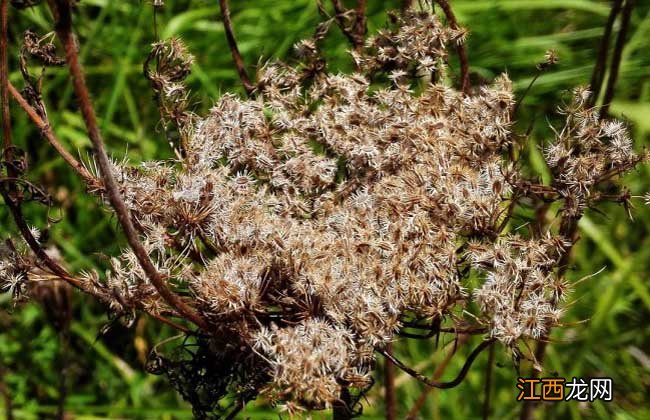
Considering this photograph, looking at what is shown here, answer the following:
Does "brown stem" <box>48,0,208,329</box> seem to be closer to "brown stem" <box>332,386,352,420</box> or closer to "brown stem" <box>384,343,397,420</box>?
"brown stem" <box>332,386,352,420</box>

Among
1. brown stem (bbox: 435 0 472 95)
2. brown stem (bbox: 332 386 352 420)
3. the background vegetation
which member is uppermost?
brown stem (bbox: 435 0 472 95)

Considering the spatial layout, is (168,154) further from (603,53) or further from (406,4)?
(603,53)

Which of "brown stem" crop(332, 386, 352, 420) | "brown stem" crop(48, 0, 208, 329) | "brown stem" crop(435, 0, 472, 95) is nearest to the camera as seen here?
"brown stem" crop(48, 0, 208, 329)

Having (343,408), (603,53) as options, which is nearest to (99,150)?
(343,408)

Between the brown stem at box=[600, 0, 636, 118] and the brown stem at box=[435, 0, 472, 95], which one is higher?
the brown stem at box=[435, 0, 472, 95]

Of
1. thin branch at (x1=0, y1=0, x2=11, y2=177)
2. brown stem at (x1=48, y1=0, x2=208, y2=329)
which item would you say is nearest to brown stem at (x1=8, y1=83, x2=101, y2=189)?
thin branch at (x1=0, y1=0, x2=11, y2=177)

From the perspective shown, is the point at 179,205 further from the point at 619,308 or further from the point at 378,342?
the point at 619,308

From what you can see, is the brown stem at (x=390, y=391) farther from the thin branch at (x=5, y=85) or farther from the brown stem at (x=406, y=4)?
the thin branch at (x=5, y=85)
